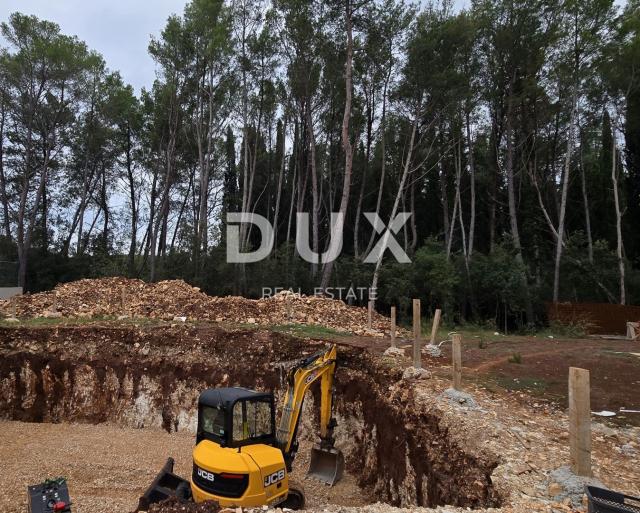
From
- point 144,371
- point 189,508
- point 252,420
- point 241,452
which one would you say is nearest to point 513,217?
point 144,371

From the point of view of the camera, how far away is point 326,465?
720 cm

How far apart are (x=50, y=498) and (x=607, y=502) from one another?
16.3ft

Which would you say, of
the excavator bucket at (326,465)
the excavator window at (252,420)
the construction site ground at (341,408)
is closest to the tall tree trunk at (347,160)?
the construction site ground at (341,408)

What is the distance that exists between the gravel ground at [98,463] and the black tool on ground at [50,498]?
1.68 m

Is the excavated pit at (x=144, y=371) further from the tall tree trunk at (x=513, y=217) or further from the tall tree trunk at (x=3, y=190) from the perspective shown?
the tall tree trunk at (x=3, y=190)

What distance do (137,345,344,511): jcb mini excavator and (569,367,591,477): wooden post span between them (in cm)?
295

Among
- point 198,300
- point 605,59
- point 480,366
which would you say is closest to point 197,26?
point 198,300

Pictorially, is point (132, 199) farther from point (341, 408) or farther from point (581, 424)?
point (581, 424)

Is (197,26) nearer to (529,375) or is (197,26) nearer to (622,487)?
(529,375)

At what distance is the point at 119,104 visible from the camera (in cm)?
2598

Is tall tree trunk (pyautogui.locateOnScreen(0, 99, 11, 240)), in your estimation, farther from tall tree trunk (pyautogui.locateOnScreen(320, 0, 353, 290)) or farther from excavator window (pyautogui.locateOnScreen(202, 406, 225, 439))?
excavator window (pyautogui.locateOnScreen(202, 406, 225, 439))

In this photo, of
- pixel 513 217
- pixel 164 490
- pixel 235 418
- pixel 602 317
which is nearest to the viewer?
pixel 235 418

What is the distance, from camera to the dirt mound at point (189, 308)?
559 inches

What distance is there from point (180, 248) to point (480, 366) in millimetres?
18767
